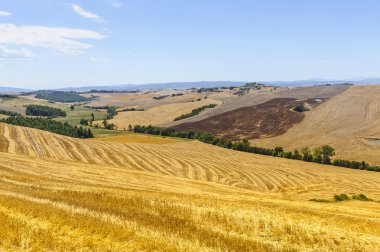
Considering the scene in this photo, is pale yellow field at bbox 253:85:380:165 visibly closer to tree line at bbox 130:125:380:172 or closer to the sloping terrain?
tree line at bbox 130:125:380:172

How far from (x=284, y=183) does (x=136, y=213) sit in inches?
→ 2997

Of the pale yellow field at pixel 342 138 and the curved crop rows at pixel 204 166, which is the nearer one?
the curved crop rows at pixel 204 166

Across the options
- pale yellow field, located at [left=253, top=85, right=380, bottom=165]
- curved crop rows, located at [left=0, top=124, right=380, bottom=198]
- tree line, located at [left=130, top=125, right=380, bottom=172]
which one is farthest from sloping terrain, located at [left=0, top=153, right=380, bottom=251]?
pale yellow field, located at [left=253, top=85, right=380, bottom=165]

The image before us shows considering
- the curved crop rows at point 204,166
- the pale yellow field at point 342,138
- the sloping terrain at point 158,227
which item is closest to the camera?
the sloping terrain at point 158,227

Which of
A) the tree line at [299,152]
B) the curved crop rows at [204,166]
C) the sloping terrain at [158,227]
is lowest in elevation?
the tree line at [299,152]

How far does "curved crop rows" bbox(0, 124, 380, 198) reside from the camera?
3502 inches

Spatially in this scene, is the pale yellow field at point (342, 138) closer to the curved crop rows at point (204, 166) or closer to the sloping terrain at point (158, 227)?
the curved crop rows at point (204, 166)

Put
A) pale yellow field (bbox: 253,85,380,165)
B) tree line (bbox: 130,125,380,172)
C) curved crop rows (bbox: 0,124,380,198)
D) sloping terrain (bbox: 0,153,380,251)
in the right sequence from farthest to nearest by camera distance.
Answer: pale yellow field (bbox: 253,85,380,165) < tree line (bbox: 130,125,380,172) < curved crop rows (bbox: 0,124,380,198) < sloping terrain (bbox: 0,153,380,251)

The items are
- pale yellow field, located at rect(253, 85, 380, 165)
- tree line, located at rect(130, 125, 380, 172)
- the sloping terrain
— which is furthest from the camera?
pale yellow field, located at rect(253, 85, 380, 165)

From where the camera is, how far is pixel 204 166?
104 m

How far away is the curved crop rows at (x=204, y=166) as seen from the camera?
88950 mm

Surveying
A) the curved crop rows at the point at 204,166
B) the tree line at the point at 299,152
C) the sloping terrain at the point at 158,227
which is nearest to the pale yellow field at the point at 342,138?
the tree line at the point at 299,152

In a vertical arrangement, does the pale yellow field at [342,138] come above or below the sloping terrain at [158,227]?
below

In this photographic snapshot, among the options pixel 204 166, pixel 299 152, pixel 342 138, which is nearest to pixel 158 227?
pixel 204 166
